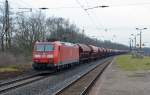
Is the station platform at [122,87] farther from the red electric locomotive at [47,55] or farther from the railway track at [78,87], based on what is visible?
the red electric locomotive at [47,55]

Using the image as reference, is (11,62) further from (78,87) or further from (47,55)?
(78,87)

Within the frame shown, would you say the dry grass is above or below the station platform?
above

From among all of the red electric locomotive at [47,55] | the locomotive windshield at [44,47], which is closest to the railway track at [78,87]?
the red electric locomotive at [47,55]

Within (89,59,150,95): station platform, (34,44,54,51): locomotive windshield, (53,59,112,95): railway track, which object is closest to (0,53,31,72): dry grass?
(34,44,54,51): locomotive windshield

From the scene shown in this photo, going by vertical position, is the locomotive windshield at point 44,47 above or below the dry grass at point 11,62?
above

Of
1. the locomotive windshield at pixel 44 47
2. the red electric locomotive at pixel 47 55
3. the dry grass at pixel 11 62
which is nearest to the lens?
the red electric locomotive at pixel 47 55

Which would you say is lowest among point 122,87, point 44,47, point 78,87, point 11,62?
point 78,87

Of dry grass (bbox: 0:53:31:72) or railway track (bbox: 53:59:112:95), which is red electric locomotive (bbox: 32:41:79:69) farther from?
railway track (bbox: 53:59:112:95)

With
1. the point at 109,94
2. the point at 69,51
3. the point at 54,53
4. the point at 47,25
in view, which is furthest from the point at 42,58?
the point at 47,25

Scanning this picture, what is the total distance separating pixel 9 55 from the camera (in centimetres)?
4428

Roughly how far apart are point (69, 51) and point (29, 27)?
3403 centimetres

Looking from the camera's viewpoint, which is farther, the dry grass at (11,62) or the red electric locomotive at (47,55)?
the dry grass at (11,62)

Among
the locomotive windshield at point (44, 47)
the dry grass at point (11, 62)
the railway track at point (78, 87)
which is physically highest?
the locomotive windshield at point (44, 47)

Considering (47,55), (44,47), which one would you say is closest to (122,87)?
(47,55)
